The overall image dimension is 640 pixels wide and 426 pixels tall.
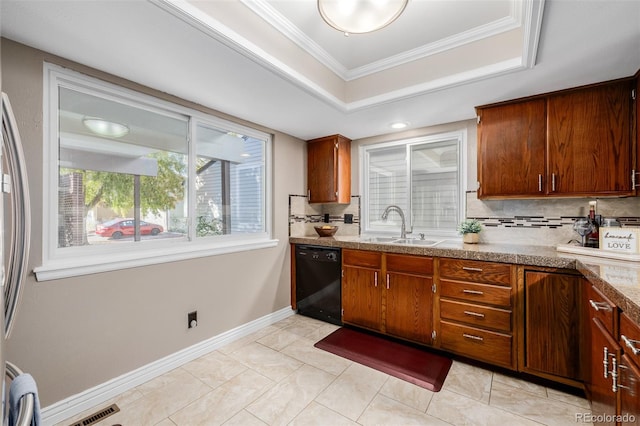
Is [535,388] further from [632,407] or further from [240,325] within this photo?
[240,325]

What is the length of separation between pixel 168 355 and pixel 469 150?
3.14m

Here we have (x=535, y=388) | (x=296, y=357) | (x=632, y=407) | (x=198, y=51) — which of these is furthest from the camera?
(x=296, y=357)

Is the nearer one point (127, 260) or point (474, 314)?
point (127, 260)

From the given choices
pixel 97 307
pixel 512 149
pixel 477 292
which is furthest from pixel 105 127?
pixel 512 149

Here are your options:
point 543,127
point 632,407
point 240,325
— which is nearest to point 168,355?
point 240,325

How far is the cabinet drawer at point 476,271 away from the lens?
2.11 m

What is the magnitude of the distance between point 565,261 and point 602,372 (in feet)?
2.22

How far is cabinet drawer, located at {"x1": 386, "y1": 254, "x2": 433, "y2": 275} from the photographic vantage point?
244cm

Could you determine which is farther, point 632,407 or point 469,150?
point 469,150

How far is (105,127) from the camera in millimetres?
2023

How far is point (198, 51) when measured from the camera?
5.48 ft

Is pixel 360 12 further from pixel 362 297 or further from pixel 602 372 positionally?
pixel 362 297

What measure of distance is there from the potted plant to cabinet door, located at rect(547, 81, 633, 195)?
624 millimetres


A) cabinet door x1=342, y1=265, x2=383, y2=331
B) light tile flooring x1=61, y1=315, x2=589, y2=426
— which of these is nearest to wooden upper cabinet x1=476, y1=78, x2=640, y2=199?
cabinet door x1=342, y1=265, x2=383, y2=331
